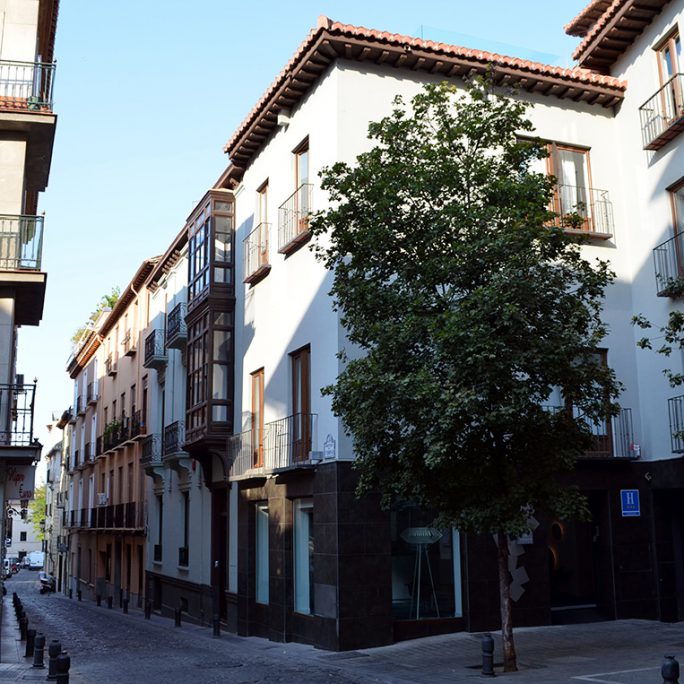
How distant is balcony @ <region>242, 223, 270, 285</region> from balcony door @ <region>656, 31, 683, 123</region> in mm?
8648

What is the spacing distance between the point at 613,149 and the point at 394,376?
9818 millimetres

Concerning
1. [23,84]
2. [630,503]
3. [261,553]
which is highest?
[23,84]

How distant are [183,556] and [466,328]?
58.8ft

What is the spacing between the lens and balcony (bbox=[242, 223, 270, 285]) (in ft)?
65.7

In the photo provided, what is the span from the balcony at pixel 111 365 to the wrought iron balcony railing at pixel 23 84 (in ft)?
78.0

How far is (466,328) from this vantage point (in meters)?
11.5

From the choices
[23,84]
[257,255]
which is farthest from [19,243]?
[257,255]

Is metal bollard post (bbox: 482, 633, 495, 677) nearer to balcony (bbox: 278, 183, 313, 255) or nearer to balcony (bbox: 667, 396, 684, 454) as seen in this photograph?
balcony (bbox: 667, 396, 684, 454)

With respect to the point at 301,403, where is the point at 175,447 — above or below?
below

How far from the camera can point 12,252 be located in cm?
1589

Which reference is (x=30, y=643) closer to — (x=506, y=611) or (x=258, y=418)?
(x=258, y=418)

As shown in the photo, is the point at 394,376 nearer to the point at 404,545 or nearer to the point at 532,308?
the point at 532,308

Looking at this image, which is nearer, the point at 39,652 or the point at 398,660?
the point at 398,660

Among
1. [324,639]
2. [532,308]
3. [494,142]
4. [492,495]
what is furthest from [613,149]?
[324,639]
